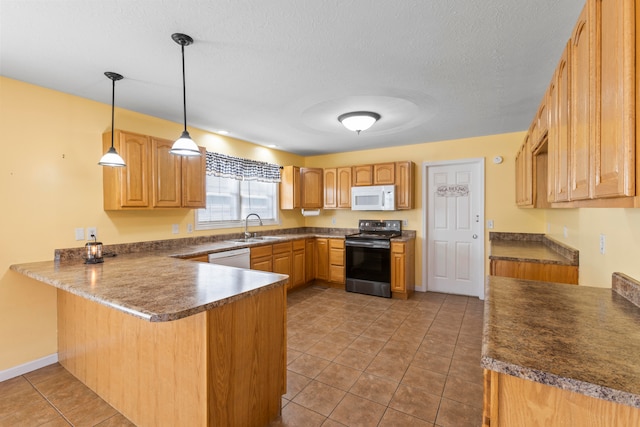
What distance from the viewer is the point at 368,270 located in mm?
4461

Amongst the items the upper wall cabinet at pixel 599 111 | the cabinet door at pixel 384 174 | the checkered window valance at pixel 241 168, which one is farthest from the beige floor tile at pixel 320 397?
the cabinet door at pixel 384 174

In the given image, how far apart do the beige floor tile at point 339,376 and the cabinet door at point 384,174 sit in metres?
3.01

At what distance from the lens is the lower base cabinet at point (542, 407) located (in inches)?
31.1

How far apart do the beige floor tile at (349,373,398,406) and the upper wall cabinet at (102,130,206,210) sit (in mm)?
2576

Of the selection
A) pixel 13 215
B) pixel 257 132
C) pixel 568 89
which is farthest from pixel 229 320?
pixel 257 132

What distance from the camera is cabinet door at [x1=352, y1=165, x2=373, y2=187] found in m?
4.84

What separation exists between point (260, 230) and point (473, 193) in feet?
11.1

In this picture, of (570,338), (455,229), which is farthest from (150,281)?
(455,229)

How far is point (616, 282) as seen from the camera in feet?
5.04

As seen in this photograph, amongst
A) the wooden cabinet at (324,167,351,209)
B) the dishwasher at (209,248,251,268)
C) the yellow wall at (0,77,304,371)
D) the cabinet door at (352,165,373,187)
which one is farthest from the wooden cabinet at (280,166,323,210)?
the yellow wall at (0,77,304,371)

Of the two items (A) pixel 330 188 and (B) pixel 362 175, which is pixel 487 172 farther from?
(A) pixel 330 188

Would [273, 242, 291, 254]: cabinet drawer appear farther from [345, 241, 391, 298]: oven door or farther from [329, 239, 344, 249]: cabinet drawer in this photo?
[345, 241, 391, 298]: oven door

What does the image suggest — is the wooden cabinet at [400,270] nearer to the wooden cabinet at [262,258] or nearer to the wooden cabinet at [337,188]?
the wooden cabinet at [337,188]

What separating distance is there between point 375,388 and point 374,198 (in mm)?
3033
